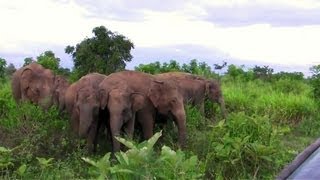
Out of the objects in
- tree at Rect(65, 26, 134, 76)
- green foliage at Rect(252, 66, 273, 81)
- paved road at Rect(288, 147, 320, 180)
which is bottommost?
green foliage at Rect(252, 66, 273, 81)

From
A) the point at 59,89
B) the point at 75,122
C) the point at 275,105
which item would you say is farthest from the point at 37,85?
the point at 275,105

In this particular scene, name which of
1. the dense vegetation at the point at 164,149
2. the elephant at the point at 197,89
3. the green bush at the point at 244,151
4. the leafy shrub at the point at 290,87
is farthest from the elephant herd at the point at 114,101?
the leafy shrub at the point at 290,87

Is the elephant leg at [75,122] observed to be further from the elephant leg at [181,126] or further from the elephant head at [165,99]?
the elephant leg at [181,126]

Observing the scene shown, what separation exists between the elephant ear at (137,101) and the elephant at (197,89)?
2083mm

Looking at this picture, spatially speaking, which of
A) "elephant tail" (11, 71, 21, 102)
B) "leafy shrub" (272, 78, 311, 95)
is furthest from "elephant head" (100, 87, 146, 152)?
"leafy shrub" (272, 78, 311, 95)

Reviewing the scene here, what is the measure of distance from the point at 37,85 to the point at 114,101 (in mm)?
2218

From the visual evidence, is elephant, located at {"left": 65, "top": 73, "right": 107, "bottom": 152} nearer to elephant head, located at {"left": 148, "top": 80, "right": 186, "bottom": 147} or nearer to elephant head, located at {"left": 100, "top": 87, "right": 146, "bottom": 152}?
elephant head, located at {"left": 100, "top": 87, "right": 146, "bottom": 152}

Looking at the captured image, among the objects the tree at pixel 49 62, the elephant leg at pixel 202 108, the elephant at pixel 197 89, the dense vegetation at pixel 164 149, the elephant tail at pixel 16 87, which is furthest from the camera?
the tree at pixel 49 62

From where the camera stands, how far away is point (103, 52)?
12758mm

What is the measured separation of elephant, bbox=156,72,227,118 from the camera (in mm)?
11625

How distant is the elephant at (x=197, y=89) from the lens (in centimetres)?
1162

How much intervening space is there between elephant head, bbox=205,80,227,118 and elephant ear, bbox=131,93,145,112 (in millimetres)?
3164

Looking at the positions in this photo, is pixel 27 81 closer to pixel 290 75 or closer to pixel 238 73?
pixel 238 73

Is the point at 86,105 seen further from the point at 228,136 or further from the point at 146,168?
the point at 146,168
